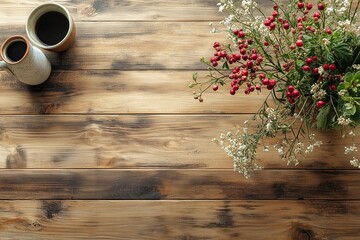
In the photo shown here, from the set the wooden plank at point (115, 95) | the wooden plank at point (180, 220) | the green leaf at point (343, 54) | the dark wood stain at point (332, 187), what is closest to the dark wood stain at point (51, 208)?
the wooden plank at point (180, 220)

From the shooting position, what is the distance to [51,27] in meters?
1.35

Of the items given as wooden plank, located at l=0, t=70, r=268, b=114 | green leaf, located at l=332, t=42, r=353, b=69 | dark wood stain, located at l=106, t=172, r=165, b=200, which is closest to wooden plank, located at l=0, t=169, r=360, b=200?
dark wood stain, located at l=106, t=172, r=165, b=200

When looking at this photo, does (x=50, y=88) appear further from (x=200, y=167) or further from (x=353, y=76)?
(x=353, y=76)

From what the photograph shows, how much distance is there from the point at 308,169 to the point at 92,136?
0.59 meters

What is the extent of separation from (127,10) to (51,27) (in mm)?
220

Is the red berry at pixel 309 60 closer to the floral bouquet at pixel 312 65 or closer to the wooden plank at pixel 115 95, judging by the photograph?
the floral bouquet at pixel 312 65

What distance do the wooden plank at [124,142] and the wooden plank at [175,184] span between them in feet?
0.08

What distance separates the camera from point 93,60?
1.38m

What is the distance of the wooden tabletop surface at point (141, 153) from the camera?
1.28 meters

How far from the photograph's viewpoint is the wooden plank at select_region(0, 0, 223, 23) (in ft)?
4.57

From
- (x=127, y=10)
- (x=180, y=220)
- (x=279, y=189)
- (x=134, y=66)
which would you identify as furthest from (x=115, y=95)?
(x=279, y=189)

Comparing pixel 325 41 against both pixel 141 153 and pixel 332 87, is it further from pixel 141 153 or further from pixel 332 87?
pixel 141 153

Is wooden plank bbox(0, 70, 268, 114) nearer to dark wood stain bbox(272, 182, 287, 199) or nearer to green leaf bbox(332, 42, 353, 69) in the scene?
dark wood stain bbox(272, 182, 287, 199)

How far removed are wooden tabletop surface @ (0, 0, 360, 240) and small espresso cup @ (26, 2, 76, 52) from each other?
0.18ft
